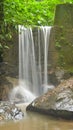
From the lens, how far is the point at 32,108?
7.29m

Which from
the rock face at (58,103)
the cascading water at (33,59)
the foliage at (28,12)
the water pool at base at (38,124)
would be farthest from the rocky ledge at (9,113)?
the foliage at (28,12)

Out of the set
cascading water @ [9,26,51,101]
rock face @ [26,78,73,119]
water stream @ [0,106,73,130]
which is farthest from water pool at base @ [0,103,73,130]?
cascading water @ [9,26,51,101]

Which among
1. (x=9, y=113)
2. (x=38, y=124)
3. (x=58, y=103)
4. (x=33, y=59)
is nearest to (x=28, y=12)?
(x=33, y=59)

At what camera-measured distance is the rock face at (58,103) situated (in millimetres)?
6633

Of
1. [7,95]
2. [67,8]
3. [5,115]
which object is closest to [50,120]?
[5,115]

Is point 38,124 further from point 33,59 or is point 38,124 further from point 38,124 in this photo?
point 33,59

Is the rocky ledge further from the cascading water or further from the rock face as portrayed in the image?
the cascading water

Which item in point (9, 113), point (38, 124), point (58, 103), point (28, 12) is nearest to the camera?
point (38, 124)

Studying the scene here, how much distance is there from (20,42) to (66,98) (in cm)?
421

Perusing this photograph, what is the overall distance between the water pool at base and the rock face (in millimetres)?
149

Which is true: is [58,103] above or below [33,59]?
below

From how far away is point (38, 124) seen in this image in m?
6.26

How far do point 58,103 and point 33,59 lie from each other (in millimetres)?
4294

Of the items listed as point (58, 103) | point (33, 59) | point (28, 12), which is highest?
point (28, 12)
